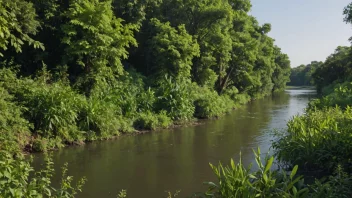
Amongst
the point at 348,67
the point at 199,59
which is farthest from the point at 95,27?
the point at 348,67

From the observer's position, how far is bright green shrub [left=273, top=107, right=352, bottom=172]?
8578mm

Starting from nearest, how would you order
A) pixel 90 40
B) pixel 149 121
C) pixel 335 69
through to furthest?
pixel 90 40
pixel 149 121
pixel 335 69

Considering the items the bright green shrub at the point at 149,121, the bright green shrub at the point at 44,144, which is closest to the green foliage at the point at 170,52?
the bright green shrub at the point at 149,121

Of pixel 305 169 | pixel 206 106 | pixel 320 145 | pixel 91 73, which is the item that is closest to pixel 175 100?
pixel 206 106

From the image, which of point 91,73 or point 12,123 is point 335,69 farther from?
point 12,123

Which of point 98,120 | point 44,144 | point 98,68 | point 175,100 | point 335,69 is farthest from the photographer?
point 335,69

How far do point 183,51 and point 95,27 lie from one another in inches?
327

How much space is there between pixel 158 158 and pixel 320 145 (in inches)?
242

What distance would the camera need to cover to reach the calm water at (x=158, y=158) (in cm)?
932

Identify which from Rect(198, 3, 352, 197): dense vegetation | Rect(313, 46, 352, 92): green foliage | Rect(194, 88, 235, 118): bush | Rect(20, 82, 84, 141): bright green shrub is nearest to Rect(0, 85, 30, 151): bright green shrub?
Rect(20, 82, 84, 141): bright green shrub

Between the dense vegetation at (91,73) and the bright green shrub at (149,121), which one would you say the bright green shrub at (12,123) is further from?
the bright green shrub at (149,121)

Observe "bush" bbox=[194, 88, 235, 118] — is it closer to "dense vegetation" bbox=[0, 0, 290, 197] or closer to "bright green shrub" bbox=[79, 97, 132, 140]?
"dense vegetation" bbox=[0, 0, 290, 197]

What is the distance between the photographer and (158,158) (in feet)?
42.0

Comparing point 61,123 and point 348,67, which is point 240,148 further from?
point 348,67
